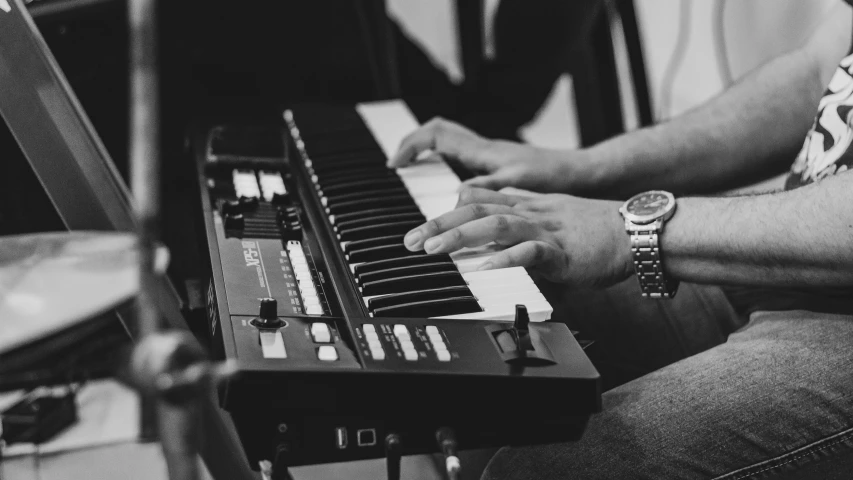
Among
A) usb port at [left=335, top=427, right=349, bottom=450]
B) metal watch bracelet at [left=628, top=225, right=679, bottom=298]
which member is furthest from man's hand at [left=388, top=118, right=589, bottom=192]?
usb port at [left=335, top=427, right=349, bottom=450]

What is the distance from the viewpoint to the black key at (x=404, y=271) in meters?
1.00

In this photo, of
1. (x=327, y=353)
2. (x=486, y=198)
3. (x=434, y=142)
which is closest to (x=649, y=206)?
(x=486, y=198)

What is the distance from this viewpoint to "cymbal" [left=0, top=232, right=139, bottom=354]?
61 centimetres

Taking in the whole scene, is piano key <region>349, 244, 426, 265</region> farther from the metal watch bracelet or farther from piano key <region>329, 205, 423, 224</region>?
the metal watch bracelet

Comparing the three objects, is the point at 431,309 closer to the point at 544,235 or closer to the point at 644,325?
the point at 544,235

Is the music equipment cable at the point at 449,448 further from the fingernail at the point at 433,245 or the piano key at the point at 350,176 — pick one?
the piano key at the point at 350,176

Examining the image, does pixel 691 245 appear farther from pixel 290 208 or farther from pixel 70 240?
pixel 70 240

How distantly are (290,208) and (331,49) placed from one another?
0.80 m

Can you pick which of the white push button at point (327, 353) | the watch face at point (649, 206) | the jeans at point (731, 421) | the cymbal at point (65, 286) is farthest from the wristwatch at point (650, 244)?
the cymbal at point (65, 286)

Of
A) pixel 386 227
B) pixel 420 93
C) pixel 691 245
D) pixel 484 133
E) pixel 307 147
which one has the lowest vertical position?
pixel 691 245

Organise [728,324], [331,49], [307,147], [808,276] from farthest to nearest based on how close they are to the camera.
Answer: [331,49] < [307,147] < [728,324] < [808,276]

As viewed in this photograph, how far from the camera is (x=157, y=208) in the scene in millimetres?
449

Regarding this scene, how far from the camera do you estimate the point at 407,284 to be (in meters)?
0.97

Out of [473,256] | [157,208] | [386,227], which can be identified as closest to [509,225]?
[473,256]
